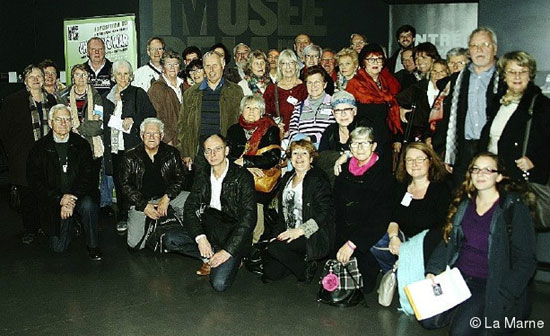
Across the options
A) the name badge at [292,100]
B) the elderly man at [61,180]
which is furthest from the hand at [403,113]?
the elderly man at [61,180]

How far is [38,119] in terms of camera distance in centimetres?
697

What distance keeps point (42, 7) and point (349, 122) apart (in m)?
7.26

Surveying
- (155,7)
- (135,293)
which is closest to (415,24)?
(155,7)

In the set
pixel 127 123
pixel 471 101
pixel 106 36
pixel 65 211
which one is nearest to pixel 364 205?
pixel 471 101

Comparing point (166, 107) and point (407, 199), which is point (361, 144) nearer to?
point (407, 199)

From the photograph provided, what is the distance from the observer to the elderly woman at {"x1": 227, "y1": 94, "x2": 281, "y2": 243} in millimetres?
5848

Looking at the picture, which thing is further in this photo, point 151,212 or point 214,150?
point 151,212

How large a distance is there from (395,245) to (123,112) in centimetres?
335

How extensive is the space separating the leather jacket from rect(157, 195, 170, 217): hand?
0.15 feet

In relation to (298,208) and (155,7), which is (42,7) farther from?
(298,208)

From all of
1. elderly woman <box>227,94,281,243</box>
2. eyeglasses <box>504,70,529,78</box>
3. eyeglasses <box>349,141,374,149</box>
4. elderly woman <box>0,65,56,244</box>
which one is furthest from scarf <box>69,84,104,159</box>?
eyeglasses <box>504,70,529,78</box>

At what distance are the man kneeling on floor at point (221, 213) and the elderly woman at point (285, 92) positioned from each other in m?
0.93

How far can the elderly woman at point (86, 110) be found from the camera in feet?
23.6

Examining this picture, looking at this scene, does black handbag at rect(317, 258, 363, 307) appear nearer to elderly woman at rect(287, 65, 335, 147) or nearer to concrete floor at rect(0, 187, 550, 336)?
concrete floor at rect(0, 187, 550, 336)
